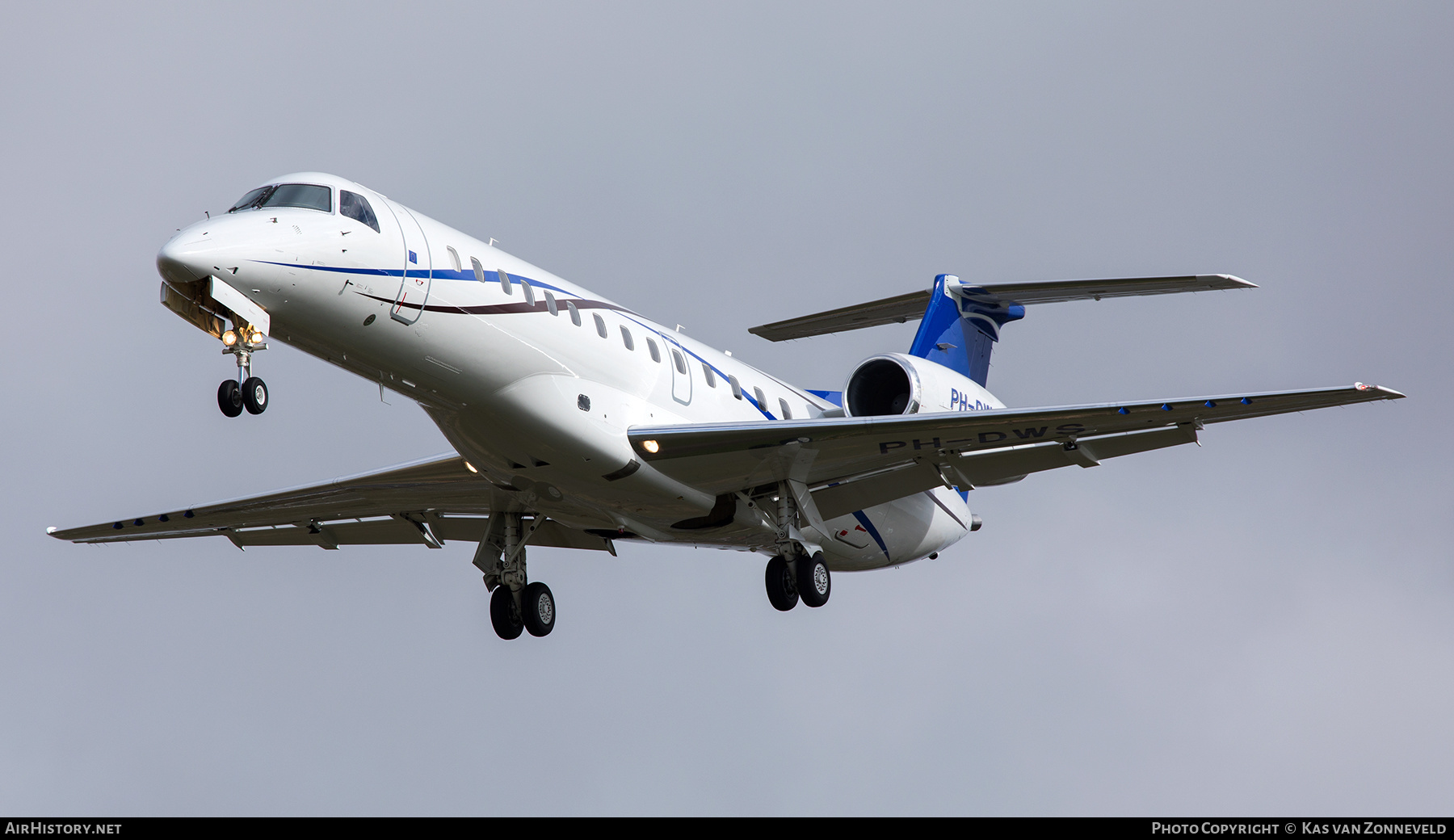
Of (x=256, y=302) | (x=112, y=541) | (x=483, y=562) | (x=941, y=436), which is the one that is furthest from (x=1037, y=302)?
(x=112, y=541)

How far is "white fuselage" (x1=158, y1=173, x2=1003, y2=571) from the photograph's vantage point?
13.4 m

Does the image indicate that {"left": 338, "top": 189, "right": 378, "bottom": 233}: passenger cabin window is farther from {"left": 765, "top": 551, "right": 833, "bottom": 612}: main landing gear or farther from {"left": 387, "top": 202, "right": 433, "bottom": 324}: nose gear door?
{"left": 765, "top": 551, "right": 833, "bottom": 612}: main landing gear

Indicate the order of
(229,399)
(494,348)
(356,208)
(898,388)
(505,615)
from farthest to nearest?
(898,388) < (505,615) < (494,348) < (356,208) < (229,399)

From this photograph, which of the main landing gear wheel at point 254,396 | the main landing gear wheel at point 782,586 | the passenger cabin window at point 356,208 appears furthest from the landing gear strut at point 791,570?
the main landing gear wheel at point 254,396

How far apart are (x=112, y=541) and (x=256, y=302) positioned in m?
9.61

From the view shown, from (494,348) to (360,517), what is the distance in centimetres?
603

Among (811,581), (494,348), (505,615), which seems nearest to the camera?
(494,348)

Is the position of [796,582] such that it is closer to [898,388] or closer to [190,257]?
[898,388]

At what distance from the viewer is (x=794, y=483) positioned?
17344 millimetres

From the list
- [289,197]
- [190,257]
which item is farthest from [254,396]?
[289,197]

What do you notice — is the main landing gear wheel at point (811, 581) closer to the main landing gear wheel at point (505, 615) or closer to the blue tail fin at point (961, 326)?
the main landing gear wheel at point (505, 615)

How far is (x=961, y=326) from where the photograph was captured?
22312 millimetres

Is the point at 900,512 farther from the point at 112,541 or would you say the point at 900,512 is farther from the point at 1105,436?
the point at 112,541

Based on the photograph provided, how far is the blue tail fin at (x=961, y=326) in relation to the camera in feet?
71.9
